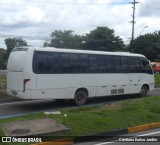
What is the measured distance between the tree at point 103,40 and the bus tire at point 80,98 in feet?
164

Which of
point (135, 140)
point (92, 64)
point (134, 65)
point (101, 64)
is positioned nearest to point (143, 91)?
point (134, 65)

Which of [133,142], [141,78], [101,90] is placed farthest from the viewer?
[141,78]

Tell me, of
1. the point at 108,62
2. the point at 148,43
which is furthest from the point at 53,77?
the point at 148,43

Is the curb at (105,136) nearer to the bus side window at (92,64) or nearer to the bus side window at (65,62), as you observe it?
the bus side window at (65,62)

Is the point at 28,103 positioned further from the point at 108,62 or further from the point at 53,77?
the point at 108,62

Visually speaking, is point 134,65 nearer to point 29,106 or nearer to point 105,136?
point 29,106

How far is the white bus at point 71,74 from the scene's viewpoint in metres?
17.3

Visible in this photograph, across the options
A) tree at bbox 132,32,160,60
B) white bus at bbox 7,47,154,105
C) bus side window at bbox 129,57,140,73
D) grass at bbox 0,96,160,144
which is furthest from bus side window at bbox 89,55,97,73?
tree at bbox 132,32,160,60

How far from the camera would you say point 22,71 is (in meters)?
17.2

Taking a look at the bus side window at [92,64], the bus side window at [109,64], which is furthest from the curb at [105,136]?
the bus side window at [109,64]

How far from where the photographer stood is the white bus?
56.6 ft

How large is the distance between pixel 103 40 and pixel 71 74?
52.4 m

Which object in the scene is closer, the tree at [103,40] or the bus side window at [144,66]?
the bus side window at [144,66]

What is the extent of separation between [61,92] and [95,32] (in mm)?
56141
